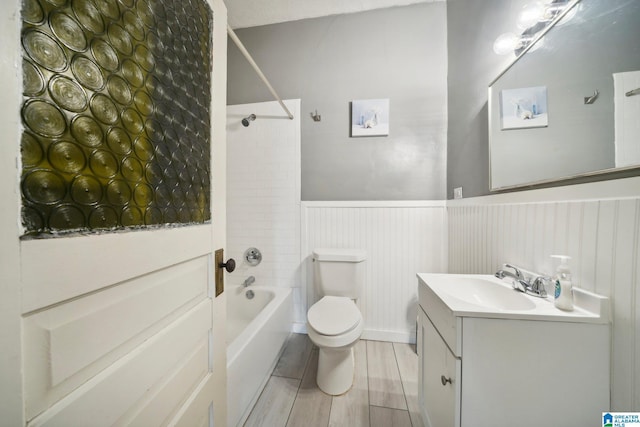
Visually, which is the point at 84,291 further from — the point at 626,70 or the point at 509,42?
the point at 509,42

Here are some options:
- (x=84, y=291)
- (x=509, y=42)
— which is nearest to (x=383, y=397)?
(x=84, y=291)

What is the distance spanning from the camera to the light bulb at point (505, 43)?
3.62ft

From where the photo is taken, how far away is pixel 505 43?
1150 mm

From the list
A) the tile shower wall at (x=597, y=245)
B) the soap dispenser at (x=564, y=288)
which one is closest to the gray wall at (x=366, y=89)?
the tile shower wall at (x=597, y=245)

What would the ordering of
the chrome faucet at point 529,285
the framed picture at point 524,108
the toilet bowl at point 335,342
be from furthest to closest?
the toilet bowl at point 335,342 → the framed picture at point 524,108 → the chrome faucet at point 529,285

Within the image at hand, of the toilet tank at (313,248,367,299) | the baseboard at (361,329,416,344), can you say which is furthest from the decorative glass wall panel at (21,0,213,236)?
the baseboard at (361,329,416,344)

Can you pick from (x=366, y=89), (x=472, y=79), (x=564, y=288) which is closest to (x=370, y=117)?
(x=366, y=89)

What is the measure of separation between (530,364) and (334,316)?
913mm

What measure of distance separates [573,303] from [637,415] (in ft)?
0.99

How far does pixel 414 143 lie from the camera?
1828 mm

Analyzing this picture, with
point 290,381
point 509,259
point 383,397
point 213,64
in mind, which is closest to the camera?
point 213,64

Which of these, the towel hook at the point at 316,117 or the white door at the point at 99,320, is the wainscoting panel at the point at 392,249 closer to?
the towel hook at the point at 316,117

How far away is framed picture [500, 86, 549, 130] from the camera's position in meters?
0.96

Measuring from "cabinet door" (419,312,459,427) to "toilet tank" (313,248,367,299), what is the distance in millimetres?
617
